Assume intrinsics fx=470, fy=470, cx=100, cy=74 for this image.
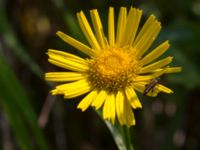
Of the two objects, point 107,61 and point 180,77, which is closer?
point 107,61

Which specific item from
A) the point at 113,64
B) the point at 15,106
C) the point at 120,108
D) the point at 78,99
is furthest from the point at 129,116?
the point at 78,99

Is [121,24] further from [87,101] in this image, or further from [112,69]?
[87,101]

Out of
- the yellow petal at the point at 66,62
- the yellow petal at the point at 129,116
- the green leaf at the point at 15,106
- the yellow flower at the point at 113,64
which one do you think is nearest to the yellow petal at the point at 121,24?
the yellow flower at the point at 113,64

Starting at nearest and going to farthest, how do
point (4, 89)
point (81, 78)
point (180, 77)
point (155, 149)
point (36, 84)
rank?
1. point (81, 78)
2. point (4, 89)
3. point (180, 77)
4. point (155, 149)
5. point (36, 84)

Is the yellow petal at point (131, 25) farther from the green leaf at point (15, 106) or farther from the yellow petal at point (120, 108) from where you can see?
the green leaf at point (15, 106)

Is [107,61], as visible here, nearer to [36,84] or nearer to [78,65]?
[78,65]

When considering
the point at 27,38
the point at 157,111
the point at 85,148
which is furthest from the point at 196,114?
the point at 27,38
